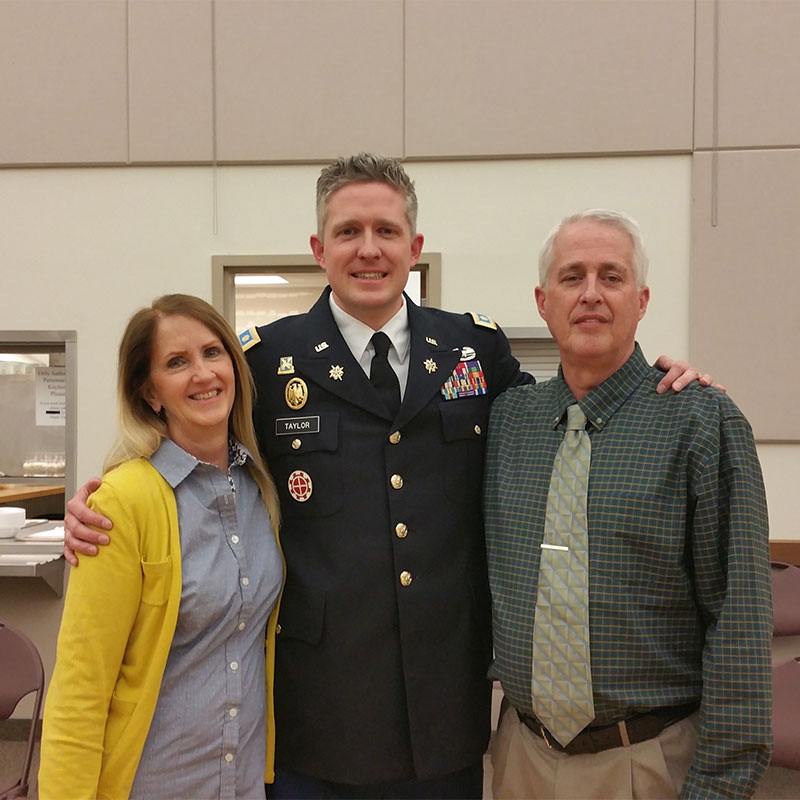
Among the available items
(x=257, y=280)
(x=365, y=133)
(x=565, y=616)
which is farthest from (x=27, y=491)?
(x=565, y=616)

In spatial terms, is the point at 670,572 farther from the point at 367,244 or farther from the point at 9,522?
the point at 9,522

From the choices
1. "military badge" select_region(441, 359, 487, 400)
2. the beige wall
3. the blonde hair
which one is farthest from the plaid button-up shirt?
the beige wall

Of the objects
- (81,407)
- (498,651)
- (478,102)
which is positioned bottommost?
(498,651)

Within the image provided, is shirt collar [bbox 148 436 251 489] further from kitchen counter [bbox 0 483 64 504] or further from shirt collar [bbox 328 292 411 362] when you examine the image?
kitchen counter [bbox 0 483 64 504]

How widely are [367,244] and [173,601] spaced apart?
2.83 ft

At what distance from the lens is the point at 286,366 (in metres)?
1.70

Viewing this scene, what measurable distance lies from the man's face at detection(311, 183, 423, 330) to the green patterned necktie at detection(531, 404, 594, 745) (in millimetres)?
597

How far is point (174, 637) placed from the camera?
1.38 meters

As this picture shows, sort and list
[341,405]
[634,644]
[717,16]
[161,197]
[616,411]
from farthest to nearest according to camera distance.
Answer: [161,197] → [717,16] → [341,405] → [616,411] → [634,644]

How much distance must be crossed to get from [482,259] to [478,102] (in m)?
0.81

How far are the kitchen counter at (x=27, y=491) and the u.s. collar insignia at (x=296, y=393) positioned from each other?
289 centimetres

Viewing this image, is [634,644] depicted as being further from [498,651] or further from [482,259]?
[482,259]

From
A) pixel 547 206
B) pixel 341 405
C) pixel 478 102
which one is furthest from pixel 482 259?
pixel 341 405

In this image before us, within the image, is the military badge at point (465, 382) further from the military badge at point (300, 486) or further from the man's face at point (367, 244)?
the military badge at point (300, 486)
